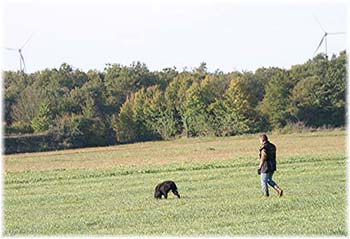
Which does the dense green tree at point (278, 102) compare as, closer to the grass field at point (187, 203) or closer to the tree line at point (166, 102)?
the tree line at point (166, 102)

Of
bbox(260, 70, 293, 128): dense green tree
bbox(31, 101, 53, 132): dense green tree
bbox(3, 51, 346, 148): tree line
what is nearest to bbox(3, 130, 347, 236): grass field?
bbox(31, 101, 53, 132): dense green tree

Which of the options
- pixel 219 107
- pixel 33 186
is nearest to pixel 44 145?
pixel 219 107

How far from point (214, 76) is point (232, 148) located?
20.0m

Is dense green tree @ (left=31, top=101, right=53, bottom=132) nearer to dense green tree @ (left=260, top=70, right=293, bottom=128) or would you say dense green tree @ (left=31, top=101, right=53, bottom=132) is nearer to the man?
dense green tree @ (left=260, top=70, right=293, bottom=128)

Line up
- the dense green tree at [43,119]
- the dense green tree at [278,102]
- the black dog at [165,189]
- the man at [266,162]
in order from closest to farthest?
A: the man at [266,162], the black dog at [165,189], the dense green tree at [43,119], the dense green tree at [278,102]

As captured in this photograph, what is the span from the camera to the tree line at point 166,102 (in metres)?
46.5

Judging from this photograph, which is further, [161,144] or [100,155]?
[161,144]

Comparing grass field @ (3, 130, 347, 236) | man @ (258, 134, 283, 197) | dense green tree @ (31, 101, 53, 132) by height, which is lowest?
grass field @ (3, 130, 347, 236)

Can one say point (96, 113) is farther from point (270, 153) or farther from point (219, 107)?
point (270, 153)

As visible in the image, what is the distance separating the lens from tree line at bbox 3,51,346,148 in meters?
46.5

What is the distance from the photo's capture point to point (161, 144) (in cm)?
5612

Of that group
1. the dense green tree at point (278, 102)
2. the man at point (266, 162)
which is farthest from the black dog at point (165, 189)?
the dense green tree at point (278, 102)

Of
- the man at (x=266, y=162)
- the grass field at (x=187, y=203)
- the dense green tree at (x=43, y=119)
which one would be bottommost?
the grass field at (x=187, y=203)

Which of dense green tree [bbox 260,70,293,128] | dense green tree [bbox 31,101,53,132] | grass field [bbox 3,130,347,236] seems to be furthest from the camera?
dense green tree [bbox 260,70,293,128]
